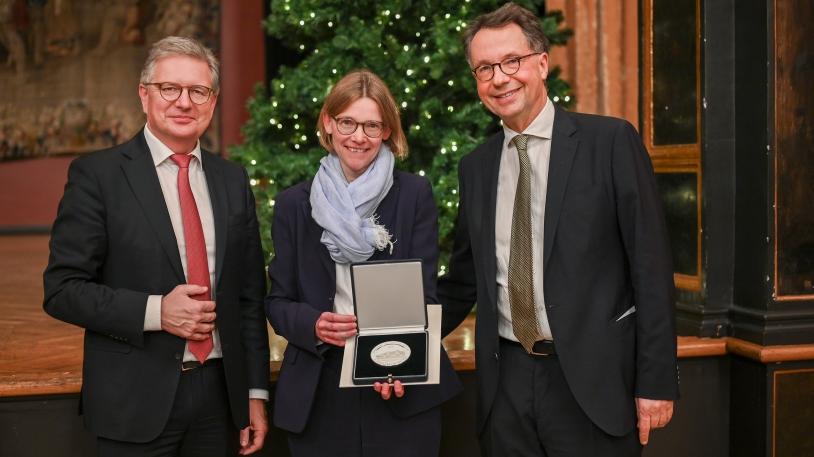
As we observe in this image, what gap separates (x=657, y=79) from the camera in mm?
4285

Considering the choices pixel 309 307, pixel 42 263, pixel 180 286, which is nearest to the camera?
pixel 180 286

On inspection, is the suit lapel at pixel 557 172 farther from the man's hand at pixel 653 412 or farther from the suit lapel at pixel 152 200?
the suit lapel at pixel 152 200

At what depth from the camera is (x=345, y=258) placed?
2561 mm

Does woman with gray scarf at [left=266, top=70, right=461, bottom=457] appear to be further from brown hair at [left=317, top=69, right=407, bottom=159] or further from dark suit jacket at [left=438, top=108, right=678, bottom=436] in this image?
dark suit jacket at [left=438, top=108, right=678, bottom=436]

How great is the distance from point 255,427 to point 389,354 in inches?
23.7

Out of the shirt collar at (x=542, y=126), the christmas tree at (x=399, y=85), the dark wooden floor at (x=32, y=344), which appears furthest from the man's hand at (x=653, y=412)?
the christmas tree at (x=399, y=85)

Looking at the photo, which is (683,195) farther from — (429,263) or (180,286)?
(180,286)

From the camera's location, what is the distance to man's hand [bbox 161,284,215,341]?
7.79 feet

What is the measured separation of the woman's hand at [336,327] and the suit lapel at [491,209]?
1.43 ft

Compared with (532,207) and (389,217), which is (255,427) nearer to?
(389,217)

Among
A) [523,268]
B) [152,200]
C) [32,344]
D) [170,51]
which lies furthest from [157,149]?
[32,344]

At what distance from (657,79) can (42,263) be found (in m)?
6.80

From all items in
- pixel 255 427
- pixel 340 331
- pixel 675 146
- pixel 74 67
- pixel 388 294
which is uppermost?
pixel 74 67

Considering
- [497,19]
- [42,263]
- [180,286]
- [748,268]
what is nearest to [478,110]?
[748,268]
